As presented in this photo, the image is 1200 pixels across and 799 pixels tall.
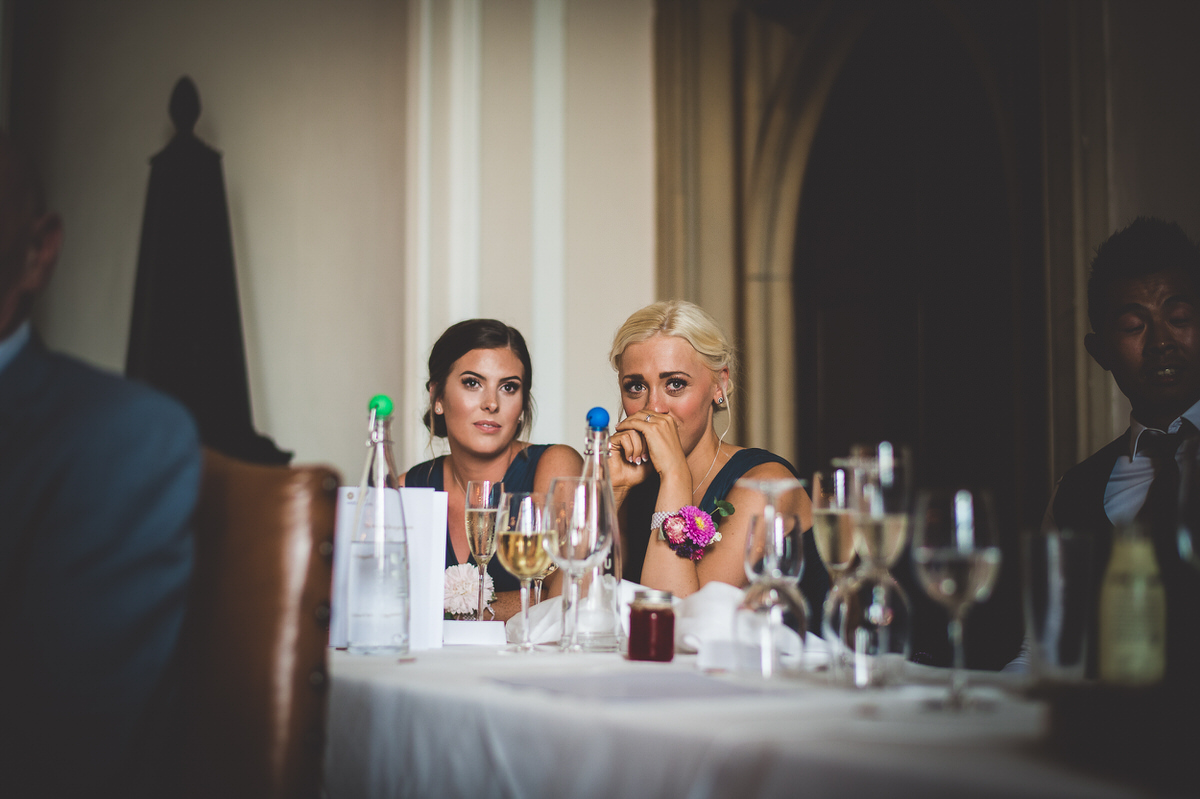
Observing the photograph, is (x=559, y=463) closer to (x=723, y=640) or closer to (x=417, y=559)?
(x=417, y=559)

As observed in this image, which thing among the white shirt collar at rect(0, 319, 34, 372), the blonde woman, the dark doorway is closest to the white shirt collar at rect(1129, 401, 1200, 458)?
the blonde woman

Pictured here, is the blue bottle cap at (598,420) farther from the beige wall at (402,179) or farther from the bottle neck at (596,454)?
the beige wall at (402,179)

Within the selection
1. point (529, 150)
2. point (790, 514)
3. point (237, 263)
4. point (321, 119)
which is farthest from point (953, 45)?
point (790, 514)

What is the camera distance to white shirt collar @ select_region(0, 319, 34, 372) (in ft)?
3.17

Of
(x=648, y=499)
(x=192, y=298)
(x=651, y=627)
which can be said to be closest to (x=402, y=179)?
(x=192, y=298)

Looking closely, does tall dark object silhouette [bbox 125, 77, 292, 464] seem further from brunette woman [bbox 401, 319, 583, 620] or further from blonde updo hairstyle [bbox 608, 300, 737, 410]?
blonde updo hairstyle [bbox 608, 300, 737, 410]

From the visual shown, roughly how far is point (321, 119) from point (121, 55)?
75 cm

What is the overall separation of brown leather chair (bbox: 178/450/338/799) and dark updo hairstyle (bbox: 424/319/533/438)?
5.09ft

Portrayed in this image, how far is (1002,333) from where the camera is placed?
3.11 m

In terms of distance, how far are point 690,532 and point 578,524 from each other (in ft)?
1.87

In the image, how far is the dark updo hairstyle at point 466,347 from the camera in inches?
101

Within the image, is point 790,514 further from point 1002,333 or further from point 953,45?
point 953,45

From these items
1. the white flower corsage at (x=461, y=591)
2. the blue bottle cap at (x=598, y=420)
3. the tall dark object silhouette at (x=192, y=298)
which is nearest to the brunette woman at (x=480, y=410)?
the tall dark object silhouette at (x=192, y=298)

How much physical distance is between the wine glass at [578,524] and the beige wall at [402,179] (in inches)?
89.3
